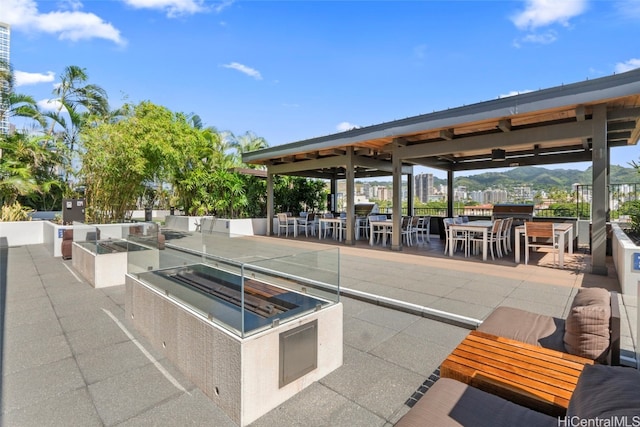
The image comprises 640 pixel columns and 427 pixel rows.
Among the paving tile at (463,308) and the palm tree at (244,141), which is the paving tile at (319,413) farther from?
the palm tree at (244,141)

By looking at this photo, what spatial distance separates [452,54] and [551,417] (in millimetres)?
10983

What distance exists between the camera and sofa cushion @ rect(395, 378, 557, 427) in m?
1.42

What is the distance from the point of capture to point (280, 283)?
2.54 m

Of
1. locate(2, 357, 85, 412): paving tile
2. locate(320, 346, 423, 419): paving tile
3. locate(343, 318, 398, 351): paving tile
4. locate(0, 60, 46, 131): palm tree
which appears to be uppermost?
locate(0, 60, 46, 131): palm tree

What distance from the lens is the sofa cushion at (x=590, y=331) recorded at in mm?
1934

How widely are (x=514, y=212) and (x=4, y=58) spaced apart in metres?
18.0

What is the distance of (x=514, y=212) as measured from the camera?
415 inches

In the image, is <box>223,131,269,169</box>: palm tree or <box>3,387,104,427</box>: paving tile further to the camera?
<box>223,131,269,169</box>: palm tree

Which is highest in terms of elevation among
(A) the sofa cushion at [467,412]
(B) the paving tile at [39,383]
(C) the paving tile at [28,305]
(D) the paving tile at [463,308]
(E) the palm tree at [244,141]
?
(E) the palm tree at [244,141]

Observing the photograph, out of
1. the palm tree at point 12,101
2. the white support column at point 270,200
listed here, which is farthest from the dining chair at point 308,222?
the palm tree at point 12,101

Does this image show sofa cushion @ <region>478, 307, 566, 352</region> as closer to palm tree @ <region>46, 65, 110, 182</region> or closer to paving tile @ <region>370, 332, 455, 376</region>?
paving tile @ <region>370, 332, 455, 376</region>

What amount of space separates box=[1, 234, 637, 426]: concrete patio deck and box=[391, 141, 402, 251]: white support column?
8.48ft

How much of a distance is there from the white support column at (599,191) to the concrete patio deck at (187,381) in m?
0.40

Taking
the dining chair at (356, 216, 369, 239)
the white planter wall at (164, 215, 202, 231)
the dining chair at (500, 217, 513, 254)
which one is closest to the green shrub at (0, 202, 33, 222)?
the white planter wall at (164, 215, 202, 231)
